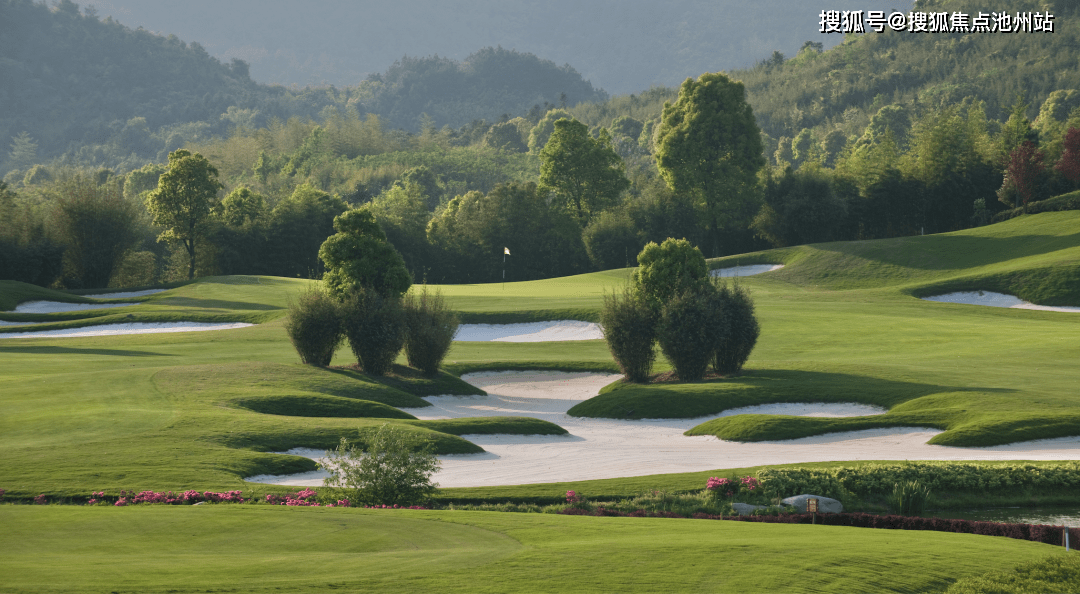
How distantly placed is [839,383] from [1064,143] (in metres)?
51.5

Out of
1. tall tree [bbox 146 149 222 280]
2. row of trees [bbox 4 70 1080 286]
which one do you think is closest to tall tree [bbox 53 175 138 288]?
row of trees [bbox 4 70 1080 286]

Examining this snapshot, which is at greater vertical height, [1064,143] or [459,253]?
[1064,143]

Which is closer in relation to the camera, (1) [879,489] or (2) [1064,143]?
(1) [879,489]

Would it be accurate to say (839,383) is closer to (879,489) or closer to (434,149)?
(879,489)

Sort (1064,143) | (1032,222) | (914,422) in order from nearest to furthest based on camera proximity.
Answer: (914,422) → (1032,222) → (1064,143)

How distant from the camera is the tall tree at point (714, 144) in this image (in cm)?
6875

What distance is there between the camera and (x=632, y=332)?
99.0 feet

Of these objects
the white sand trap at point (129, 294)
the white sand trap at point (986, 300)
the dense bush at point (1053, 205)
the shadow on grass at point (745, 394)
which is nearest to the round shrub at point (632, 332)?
the shadow on grass at point (745, 394)

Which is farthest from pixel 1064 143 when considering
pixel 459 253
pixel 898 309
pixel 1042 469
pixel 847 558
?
pixel 847 558

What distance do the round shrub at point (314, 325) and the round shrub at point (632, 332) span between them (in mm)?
9216

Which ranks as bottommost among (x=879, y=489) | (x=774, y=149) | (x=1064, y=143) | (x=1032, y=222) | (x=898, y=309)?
(x=879, y=489)

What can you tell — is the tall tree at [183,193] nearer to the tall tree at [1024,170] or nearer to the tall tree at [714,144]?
the tall tree at [714,144]

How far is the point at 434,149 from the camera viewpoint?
16975 centimetres

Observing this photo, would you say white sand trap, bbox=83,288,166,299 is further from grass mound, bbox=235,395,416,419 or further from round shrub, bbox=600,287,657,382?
round shrub, bbox=600,287,657,382
